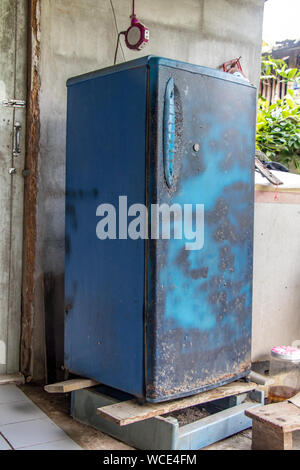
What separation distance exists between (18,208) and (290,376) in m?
1.95

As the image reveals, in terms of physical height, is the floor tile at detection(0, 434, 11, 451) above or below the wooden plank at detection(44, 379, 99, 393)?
below

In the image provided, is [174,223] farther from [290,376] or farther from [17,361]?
[17,361]

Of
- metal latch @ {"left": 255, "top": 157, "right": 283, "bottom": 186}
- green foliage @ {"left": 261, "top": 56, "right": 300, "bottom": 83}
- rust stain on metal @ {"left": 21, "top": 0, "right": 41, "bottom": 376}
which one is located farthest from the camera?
green foliage @ {"left": 261, "top": 56, "right": 300, "bottom": 83}

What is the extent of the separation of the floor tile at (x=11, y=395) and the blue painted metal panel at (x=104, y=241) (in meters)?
0.41

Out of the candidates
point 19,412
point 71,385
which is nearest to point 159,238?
point 71,385

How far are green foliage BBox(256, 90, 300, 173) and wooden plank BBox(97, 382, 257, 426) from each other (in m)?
3.47

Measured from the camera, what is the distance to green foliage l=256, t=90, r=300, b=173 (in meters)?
5.71

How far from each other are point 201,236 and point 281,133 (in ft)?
12.4

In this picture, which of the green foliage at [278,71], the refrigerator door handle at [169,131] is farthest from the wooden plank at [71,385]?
the green foliage at [278,71]

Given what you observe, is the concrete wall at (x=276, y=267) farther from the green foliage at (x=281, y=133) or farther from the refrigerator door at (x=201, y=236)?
the green foliage at (x=281, y=133)

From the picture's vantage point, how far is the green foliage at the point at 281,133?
18.7 feet

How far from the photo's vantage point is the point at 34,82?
10.2 ft

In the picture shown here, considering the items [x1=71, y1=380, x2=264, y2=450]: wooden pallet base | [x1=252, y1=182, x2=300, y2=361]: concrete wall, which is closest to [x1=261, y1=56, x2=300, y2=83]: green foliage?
[x1=252, y1=182, x2=300, y2=361]: concrete wall
